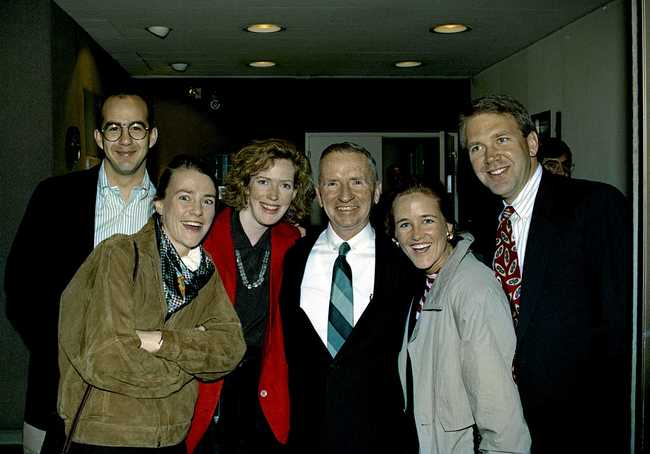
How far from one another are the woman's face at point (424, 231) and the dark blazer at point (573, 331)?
1.06 feet

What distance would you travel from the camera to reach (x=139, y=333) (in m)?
2.00

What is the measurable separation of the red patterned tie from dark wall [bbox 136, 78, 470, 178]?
242 inches

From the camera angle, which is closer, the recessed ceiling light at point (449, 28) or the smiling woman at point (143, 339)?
the smiling woman at point (143, 339)

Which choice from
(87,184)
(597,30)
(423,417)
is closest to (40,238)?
(87,184)

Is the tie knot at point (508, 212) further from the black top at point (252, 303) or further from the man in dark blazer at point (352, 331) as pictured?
the black top at point (252, 303)

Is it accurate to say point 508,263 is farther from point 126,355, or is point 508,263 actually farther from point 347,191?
point 126,355

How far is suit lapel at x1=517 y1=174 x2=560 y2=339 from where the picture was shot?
2252 millimetres

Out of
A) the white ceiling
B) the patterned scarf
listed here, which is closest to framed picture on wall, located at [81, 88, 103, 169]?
the white ceiling

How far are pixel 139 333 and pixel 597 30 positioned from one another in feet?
15.2

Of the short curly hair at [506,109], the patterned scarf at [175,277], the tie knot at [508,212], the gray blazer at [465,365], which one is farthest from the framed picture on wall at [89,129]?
the gray blazer at [465,365]

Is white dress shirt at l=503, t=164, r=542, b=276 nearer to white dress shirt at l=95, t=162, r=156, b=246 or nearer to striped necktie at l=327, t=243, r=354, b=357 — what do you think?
striped necktie at l=327, t=243, r=354, b=357

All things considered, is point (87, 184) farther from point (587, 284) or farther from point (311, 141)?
point (311, 141)

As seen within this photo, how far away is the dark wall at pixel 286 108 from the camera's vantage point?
833 centimetres

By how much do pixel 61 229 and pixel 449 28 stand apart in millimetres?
4312
